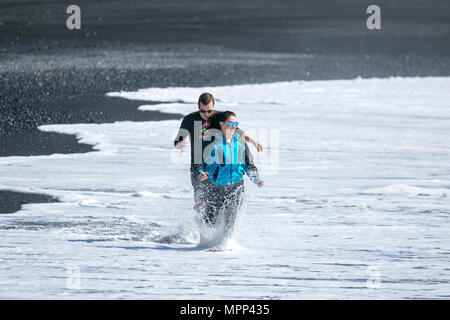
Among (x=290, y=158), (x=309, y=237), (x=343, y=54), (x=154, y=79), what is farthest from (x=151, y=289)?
(x=343, y=54)

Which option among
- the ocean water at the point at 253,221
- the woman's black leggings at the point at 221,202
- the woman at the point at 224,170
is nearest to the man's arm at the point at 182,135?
the woman at the point at 224,170

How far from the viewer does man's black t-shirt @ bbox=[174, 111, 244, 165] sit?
6.75 metres

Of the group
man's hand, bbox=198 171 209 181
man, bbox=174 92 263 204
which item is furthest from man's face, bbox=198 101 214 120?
man's hand, bbox=198 171 209 181

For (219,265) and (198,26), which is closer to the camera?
(219,265)

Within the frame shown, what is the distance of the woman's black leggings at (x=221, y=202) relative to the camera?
22.5ft

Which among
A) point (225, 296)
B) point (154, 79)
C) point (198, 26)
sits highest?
point (198, 26)

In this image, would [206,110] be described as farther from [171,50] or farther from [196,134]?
[171,50]

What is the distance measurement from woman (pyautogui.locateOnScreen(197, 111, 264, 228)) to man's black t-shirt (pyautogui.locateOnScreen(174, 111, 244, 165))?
46 millimetres

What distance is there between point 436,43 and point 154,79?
17.9m

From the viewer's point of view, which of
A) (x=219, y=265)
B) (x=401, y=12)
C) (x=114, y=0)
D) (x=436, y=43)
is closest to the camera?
(x=219, y=265)

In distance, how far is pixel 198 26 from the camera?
4681 centimetres

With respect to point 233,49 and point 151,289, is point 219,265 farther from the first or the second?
point 233,49

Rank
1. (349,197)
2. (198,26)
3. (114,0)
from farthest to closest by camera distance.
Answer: (114,0) < (198,26) < (349,197)

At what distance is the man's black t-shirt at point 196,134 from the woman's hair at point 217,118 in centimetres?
10
